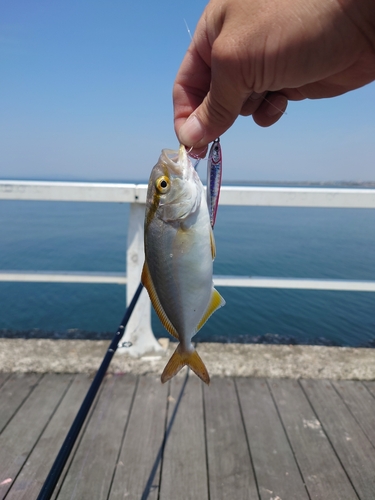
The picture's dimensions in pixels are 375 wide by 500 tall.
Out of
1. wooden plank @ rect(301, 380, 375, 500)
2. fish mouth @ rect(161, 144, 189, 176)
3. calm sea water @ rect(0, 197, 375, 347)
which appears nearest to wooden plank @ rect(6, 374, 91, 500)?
calm sea water @ rect(0, 197, 375, 347)

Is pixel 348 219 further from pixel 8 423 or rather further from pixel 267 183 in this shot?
pixel 8 423

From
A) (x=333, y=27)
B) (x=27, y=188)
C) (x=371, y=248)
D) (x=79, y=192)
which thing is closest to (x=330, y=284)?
(x=79, y=192)

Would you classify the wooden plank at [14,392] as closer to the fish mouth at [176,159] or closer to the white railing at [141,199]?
the white railing at [141,199]

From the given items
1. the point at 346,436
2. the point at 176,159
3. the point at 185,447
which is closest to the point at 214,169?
the point at 176,159

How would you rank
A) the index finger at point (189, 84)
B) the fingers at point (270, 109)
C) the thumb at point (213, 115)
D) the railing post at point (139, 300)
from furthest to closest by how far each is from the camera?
the railing post at point (139, 300)
the fingers at point (270, 109)
the index finger at point (189, 84)
the thumb at point (213, 115)

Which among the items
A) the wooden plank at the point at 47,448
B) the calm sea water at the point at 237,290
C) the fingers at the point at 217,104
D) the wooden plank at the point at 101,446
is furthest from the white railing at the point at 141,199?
the fingers at the point at 217,104
